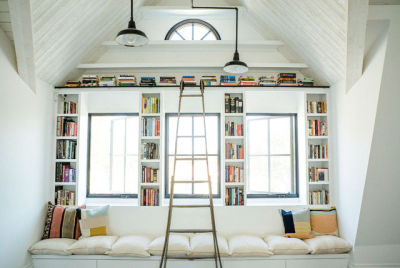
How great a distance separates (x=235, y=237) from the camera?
12.9 ft

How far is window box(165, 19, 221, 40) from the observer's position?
15.4 ft

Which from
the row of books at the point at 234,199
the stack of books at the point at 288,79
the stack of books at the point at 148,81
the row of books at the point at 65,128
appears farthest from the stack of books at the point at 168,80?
the row of books at the point at 234,199

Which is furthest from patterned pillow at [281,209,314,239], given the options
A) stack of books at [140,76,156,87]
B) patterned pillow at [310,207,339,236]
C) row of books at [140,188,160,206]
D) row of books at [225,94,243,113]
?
stack of books at [140,76,156,87]

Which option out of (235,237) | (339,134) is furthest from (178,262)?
(339,134)

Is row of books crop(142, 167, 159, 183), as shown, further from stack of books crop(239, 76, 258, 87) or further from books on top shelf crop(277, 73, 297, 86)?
books on top shelf crop(277, 73, 297, 86)

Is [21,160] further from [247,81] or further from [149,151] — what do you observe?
[247,81]

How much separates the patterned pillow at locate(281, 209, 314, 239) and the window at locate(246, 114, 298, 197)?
2.11 feet

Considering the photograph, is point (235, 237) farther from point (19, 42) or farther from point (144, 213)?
point (19, 42)

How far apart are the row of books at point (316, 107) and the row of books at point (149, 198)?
104 inches

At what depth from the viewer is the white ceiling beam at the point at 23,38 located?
→ 2.80m

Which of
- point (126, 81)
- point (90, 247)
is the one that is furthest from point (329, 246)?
point (126, 81)

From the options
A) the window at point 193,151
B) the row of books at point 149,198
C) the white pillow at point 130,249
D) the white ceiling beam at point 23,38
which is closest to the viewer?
the white ceiling beam at point 23,38

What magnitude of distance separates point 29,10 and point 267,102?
3523mm

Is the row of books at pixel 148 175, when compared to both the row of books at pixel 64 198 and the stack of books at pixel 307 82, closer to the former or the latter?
the row of books at pixel 64 198
